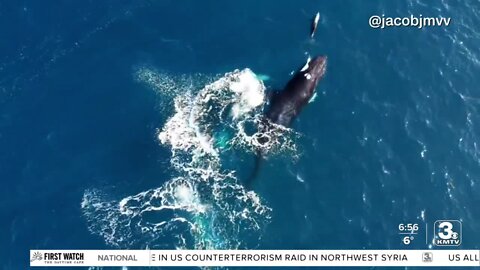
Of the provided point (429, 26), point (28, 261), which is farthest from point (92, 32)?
point (429, 26)

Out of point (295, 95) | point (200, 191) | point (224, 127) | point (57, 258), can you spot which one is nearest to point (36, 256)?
point (57, 258)

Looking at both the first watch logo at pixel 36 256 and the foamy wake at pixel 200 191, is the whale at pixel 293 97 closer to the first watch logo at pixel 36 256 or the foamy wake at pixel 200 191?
the foamy wake at pixel 200 191

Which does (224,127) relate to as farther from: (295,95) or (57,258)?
(57,258)

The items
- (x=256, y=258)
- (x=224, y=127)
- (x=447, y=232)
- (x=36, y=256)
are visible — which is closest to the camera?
(x=256, y=258)

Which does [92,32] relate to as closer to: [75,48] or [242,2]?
[75,48]

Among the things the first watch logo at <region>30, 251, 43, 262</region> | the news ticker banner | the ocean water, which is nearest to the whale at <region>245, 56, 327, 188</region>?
the ocean water

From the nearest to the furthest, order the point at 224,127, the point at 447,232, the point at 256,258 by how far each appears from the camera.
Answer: the point at 256,258 < the point at 447,232 < the point at 224,127

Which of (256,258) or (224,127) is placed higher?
(224,127)

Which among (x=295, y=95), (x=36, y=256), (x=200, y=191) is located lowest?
(x=36, y=256)
